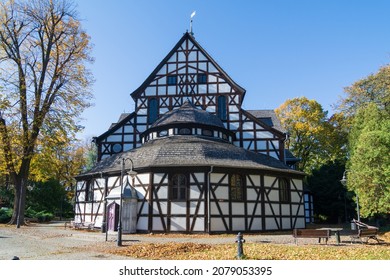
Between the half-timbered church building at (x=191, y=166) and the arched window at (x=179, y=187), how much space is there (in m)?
0.06

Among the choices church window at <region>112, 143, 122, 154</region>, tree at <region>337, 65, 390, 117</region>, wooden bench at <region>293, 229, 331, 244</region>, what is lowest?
wooden bench at <region>293, 229, 331, 244</region>

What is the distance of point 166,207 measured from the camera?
20219 millimetres

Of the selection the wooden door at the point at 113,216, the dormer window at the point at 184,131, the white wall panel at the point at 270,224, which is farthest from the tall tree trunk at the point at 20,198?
the white wall panel at the point at 270,224

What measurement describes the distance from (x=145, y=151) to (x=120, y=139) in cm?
778

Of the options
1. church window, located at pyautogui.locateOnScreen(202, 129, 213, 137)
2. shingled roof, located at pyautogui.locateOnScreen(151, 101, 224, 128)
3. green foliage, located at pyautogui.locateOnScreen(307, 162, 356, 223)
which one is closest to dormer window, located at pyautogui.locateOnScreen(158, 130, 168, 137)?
shingled roof, located at pyautogui.locateOnScreen(151, 101, 224, 128)

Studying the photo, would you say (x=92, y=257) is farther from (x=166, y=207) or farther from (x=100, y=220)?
(x=100, y=220)

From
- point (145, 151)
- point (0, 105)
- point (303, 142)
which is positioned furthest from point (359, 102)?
point (0, 105)

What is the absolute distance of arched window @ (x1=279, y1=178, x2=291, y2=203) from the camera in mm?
23094

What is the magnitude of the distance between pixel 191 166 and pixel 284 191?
772cm

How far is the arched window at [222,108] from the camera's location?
29.0 m

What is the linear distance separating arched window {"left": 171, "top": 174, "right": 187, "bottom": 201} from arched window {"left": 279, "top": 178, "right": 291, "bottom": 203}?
7.18m

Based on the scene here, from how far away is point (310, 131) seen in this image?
41.8 m

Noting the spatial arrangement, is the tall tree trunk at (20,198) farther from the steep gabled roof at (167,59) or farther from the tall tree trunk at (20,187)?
the steep gabled roof at (167,59)

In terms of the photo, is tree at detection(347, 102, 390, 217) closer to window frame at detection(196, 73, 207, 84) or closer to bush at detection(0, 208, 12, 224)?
window frame at detection(196, 73, 207, 84)
